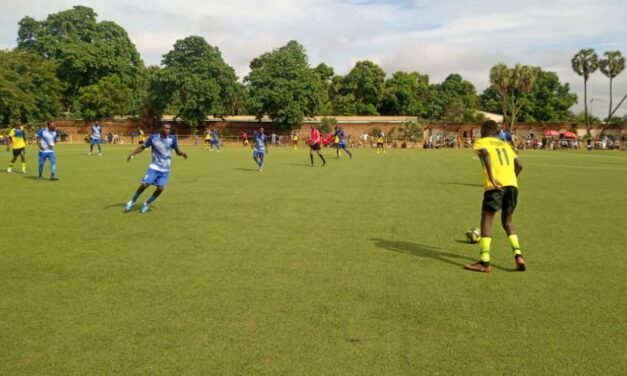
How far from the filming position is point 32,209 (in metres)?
10.5

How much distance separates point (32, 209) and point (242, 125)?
157ft

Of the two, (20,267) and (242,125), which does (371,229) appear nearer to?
(20,267)

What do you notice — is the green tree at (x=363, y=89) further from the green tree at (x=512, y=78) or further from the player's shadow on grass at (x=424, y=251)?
the player's shadow on grass at (x=424, y=251)

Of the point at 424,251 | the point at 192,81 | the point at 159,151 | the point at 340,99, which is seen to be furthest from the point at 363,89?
the point at 424,251

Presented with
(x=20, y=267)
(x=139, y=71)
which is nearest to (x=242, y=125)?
(x=139, y=71)

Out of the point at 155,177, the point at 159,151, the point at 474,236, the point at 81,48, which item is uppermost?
the point at 81,48

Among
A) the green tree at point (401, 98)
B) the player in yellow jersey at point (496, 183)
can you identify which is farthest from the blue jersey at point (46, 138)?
the green tree at point (401, 98)

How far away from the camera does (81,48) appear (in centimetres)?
5975

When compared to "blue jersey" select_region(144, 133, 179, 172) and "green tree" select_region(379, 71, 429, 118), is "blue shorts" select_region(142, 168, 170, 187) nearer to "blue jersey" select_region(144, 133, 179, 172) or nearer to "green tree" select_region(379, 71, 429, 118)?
"blue jersey" select_region(144, 133, 179, 172)

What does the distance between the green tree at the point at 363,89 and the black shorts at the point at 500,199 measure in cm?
6077

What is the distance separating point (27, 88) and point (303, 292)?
2339 inches

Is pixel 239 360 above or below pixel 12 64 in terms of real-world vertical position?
below

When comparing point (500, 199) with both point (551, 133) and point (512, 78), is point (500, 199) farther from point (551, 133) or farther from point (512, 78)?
point (512, 78)

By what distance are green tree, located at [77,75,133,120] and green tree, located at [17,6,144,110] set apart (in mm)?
2450
